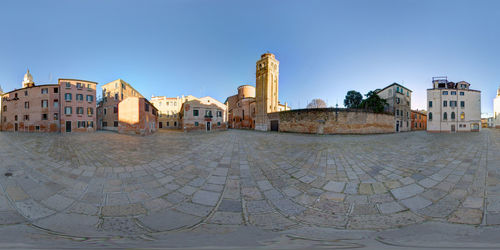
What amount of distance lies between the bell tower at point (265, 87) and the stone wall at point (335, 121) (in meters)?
6.90

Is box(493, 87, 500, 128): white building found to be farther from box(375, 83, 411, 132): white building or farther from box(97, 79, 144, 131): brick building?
box(97, 79, 144, 131): brick building

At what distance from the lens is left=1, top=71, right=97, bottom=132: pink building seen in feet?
79.6

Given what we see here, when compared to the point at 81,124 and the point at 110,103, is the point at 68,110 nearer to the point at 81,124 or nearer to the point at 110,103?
the point at 81,124

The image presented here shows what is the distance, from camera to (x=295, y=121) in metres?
22.4

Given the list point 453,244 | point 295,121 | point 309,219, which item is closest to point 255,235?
point 309,219

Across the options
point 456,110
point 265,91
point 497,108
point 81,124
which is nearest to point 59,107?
point 81,124

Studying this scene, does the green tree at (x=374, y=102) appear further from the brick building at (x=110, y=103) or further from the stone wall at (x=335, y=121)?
the brick building at (x=110, y=103)

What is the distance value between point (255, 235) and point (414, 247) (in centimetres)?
174

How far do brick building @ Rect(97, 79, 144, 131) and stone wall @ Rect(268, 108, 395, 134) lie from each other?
2735cm

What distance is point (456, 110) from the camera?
1063 inches

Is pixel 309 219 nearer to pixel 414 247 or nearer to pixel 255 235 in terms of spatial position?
pixel 255 235

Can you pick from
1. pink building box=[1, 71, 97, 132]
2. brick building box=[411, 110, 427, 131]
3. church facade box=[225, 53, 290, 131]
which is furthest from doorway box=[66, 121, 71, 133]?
brick building box=[411, 110, 427, 131]

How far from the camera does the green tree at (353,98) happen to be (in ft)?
105

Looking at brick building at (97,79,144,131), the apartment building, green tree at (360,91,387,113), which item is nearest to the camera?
green tree at (360,91,387,113)
